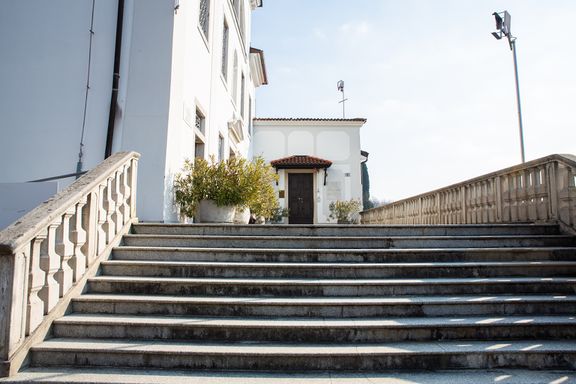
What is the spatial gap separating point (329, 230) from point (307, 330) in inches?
83.6

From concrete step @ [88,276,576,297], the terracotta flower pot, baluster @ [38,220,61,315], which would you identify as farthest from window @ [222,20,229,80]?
baluster @ [38,220,61,315]

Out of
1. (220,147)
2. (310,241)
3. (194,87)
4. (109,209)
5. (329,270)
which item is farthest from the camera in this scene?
(220,147)

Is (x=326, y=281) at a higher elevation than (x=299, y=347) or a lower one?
higher

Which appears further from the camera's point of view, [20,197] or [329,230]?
[20,197]

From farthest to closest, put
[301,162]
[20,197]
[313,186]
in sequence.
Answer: [313,186] < [301,162] < [20,197]

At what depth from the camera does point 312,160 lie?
17891mm

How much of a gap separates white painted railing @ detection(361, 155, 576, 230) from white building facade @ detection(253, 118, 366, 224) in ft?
30.3

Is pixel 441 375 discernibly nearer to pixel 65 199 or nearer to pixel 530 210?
pixel 65 199

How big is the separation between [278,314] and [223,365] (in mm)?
793

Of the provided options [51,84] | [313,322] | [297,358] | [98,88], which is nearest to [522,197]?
[313,322]

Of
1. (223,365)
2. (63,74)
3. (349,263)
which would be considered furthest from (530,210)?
(63,74)

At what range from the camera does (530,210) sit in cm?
583

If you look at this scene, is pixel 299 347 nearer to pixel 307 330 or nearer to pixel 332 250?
pixel 307 330

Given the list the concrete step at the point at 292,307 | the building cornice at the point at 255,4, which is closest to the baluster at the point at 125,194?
the concrete step at the point at 292,307
